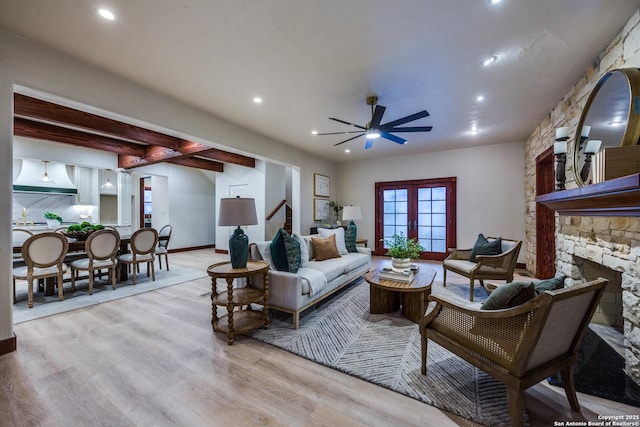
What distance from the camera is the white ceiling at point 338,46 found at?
74.2 inches

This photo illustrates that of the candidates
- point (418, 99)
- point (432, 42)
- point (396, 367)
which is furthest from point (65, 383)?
point (418, 99)

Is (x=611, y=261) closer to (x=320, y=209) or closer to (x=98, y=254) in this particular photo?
(x=320, y=209)

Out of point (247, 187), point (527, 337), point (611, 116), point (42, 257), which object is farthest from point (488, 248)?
point (42, 257)

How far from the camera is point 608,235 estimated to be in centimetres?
216

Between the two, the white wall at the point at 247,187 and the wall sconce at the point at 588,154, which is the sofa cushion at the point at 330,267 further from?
the white wall at the point at 247,187

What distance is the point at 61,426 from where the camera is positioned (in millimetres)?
1467

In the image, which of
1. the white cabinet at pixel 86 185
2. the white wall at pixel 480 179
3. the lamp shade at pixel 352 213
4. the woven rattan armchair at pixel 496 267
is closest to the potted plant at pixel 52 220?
the white cabinet at pixel 86 185

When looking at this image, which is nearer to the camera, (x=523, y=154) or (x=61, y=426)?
(x=61, y=426)

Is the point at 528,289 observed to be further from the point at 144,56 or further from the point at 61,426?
the point at 144,56

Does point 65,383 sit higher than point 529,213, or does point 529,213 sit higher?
point 529,213

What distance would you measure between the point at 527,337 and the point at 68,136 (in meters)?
6.87

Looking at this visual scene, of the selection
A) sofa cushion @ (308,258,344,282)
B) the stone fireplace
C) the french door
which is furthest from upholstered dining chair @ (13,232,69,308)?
the french door

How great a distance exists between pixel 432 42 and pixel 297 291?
2643mm

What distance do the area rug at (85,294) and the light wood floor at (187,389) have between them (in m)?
0.59
